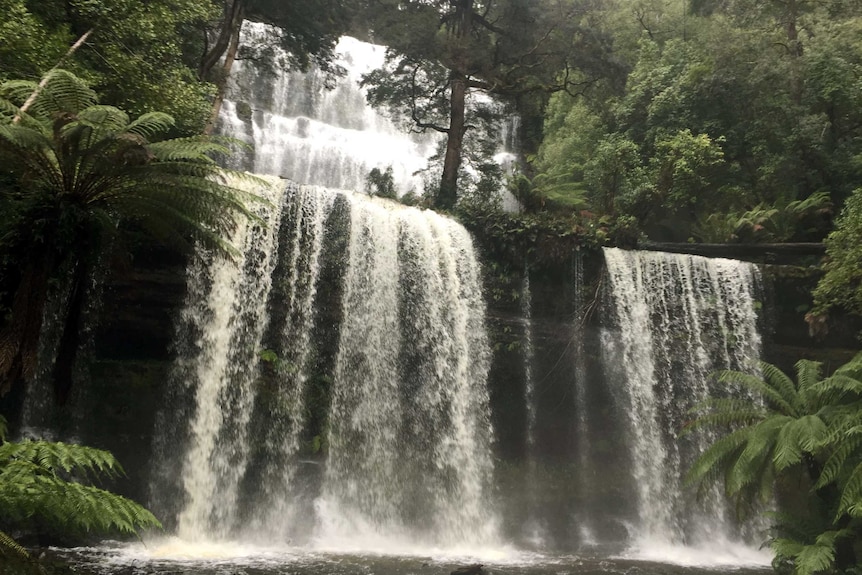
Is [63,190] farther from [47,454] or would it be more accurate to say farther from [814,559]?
[814,559]

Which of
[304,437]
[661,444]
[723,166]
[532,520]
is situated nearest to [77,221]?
[304,437]

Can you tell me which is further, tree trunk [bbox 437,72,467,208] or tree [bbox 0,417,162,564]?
tree trunk [bbox 437,72,467,208]

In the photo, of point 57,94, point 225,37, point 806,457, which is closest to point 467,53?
point 225,37

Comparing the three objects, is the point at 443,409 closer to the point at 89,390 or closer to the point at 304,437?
the point at 304,437

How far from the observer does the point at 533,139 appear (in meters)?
26.4

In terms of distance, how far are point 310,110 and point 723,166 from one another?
49.9 ft

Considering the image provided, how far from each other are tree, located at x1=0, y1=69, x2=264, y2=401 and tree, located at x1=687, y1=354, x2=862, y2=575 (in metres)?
8.70

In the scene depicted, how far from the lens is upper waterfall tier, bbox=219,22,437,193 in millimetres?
21375

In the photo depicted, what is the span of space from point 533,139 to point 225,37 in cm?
1463

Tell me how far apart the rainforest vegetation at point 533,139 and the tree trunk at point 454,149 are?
65 millimetres

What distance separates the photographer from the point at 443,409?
12789 millimetres

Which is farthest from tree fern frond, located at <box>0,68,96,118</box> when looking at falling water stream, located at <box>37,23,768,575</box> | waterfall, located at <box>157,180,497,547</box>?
falling water stream, located at <box>37,23,768,575</box>

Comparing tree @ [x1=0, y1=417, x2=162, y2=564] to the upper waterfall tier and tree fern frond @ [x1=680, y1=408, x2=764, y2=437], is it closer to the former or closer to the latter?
tree fern frond @ [x1=680, y1=408, x2=764, y2=437]

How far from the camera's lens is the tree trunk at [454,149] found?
1678cm
